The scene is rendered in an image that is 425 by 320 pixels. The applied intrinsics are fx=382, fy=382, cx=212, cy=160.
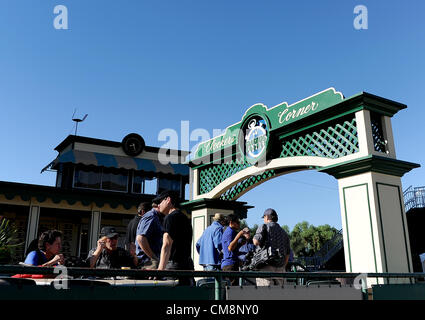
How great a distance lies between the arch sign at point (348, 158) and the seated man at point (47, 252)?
15.7ft

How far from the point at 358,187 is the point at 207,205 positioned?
5.23 meters

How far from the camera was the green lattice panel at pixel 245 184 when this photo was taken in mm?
9896

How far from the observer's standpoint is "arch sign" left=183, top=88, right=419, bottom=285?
21.3 feet

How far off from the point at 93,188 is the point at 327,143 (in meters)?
16.1

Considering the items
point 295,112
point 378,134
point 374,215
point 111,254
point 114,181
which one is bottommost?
point 111,254

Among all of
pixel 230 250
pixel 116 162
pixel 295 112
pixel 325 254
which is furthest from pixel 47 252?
pixel 325 254

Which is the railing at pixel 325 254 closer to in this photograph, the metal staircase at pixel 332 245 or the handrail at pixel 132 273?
the metal staircase at pixel 332 245

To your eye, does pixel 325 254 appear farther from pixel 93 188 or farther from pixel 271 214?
pixel 271 214

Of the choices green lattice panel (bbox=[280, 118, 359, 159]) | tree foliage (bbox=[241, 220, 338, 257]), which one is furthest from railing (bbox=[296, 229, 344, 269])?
tree foliage (bbox=[241, 220, 338, 257])

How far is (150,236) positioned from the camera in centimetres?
476

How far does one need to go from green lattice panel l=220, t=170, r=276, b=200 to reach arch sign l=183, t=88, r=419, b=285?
0.09 feet
